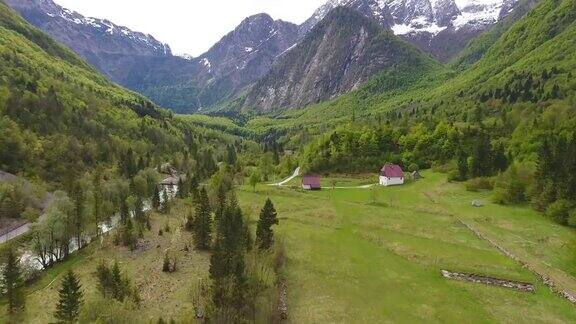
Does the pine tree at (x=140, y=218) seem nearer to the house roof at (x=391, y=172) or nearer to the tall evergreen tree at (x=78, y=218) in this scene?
the tall evergreen tree at (x=78, y=218)

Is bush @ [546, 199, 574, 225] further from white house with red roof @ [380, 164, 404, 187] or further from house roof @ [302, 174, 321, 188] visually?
house roof @ [302, 174, 321, 188]

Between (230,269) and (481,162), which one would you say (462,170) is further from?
(230,269)

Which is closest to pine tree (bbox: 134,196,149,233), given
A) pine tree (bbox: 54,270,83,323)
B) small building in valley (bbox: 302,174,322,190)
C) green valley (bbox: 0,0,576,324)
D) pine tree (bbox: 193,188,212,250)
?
green valley (bbox: 0,0,576,324)

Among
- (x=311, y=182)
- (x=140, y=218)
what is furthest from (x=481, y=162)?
(x=140, y=218)

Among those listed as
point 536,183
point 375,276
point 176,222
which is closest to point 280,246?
point 375,276

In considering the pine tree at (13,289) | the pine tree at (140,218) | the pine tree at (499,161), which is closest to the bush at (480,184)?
the pine tree at (499,161)

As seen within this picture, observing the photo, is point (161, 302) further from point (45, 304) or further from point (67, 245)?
point (67, 245)
